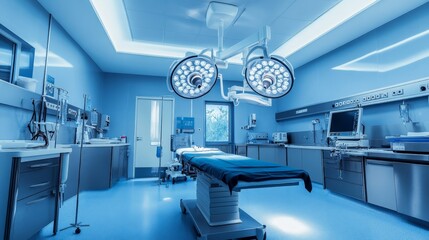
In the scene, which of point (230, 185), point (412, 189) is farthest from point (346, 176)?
point (230, 185)

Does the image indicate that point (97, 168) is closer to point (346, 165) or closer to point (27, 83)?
point (27, 83)

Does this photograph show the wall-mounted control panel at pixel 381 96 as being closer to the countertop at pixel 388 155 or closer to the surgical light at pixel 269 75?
the countertop at pixel 388 155

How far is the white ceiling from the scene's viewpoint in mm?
2916

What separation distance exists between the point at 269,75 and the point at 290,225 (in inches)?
63.7

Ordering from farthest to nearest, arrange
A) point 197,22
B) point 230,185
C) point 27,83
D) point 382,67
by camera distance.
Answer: point 197,22 → point 382,67 → point 27,83 → point 230,185

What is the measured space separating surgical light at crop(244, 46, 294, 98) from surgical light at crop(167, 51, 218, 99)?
333 millimetres

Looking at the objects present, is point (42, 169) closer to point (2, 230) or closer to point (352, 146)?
point (2, 230)

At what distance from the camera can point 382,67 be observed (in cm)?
332

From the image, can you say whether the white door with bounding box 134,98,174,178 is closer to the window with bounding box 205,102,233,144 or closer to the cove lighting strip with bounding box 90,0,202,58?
the window with bounding box 205,102,233,144

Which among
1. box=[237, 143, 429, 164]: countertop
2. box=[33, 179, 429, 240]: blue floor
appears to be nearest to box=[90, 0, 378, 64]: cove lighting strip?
box=[237, 143, 429, 164]: countertop

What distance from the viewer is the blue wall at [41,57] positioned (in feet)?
7.12

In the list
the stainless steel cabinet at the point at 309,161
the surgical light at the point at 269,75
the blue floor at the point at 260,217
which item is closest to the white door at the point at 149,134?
the blue floor at the point at 260,217

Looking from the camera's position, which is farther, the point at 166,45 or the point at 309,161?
the point at 166,45

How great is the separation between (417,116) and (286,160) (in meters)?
2.46
